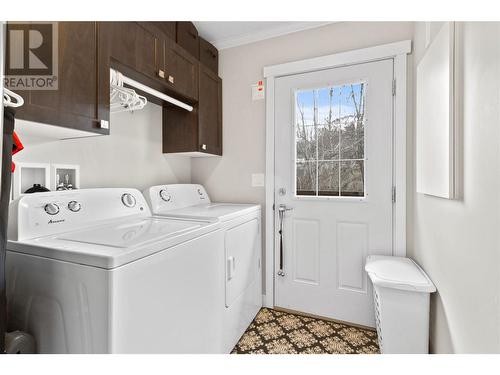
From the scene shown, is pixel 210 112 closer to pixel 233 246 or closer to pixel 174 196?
pixel 174 196

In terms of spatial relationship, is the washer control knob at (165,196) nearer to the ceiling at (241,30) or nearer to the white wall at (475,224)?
the ceiling at (241,30)

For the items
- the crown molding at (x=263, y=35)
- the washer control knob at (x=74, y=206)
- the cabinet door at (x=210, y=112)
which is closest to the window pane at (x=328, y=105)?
the crown molding at (x=263, y=35)

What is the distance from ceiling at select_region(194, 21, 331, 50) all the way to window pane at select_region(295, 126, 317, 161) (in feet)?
2.95

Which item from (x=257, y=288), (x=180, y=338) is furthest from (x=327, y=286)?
(x=180, y=338)

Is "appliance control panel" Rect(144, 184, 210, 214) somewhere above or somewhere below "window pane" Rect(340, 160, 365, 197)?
below

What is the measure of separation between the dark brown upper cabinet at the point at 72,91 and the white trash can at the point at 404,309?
184cm

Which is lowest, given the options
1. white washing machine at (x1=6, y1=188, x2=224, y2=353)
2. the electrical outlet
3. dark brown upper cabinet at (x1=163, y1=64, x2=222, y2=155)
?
white washing machine at (x1=6, y1=188, x2=224, y2=353)

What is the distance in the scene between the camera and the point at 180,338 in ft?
3.66

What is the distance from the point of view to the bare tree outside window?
6.77 ft

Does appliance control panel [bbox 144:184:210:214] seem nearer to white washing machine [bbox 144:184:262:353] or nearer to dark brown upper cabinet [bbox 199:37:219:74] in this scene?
white washing machine [bbox 144:184:262:353]

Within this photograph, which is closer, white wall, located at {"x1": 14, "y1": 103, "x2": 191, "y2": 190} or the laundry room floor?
white wall, located at {"x1": 14, "y1": 103, "x2": 191, "y2": 190}

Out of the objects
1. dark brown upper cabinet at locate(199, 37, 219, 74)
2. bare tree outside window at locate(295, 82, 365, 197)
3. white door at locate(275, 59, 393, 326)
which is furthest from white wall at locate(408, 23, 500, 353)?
dark brown upper cabinet at locate(199, 37, 219, 74)

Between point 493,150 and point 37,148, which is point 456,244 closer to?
point 493,150
